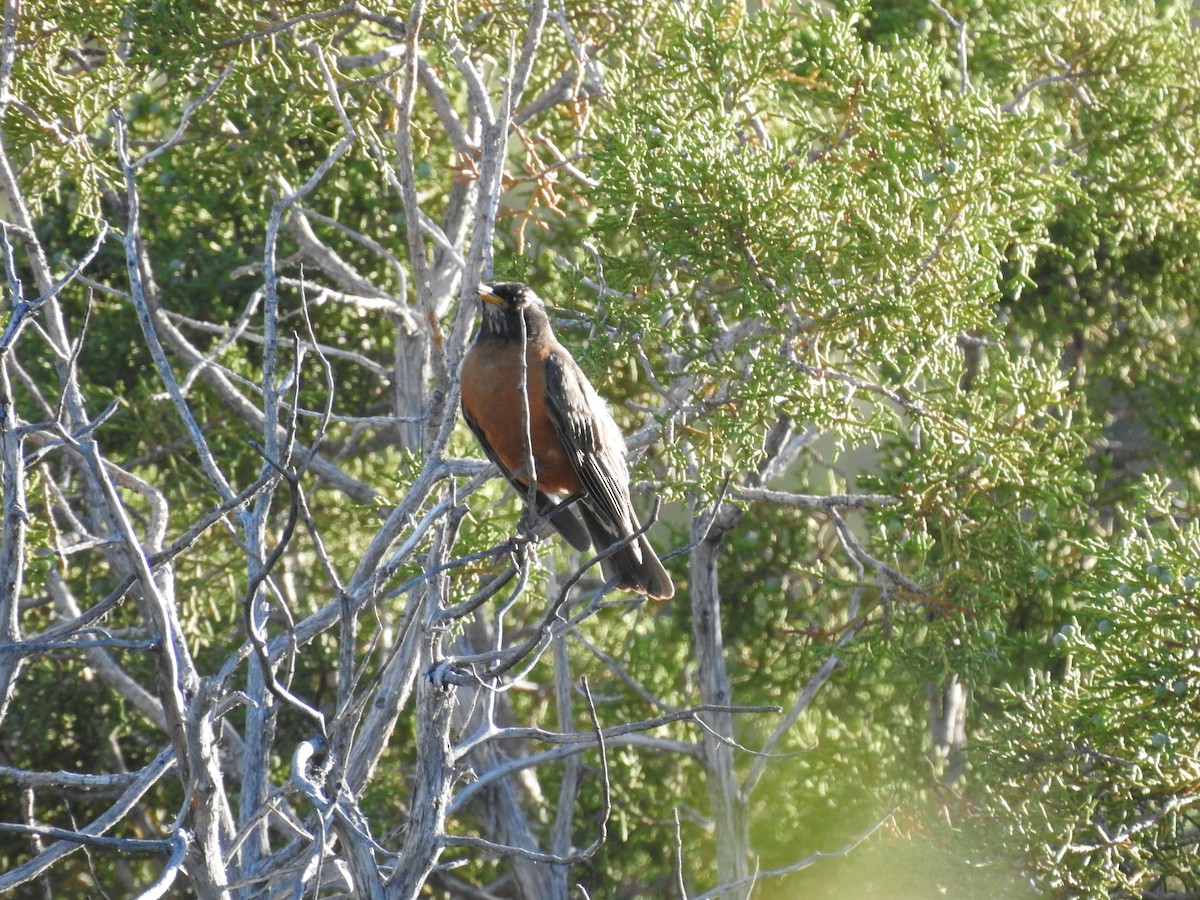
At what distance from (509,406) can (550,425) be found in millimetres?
196

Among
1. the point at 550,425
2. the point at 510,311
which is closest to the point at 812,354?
the point at 550,425

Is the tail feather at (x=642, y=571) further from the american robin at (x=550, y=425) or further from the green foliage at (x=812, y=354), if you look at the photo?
the green foliage at (x=812, y=354)

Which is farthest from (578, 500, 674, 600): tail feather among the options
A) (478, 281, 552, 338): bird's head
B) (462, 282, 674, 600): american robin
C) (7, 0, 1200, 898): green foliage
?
(478, 281, 552, 338): bird's head

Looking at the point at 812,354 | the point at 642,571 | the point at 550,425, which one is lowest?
the point at 642,571

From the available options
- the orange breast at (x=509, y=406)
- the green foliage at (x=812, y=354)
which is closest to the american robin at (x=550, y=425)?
the orange breast at (x=509, y=406)

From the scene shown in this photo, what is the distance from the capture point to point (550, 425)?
4699 mm

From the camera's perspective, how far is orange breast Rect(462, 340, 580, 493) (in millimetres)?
4578

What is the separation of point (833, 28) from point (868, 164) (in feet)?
1.61

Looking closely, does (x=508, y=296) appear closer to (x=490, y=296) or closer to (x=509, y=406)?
(x=490, y=296)

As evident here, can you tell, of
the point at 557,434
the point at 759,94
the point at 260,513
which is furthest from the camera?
the point at 759,94

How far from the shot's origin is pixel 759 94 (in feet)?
18.1

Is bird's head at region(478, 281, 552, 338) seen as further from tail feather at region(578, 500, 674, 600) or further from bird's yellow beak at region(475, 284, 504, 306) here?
tail feather at region(578, 500, 674, 600)

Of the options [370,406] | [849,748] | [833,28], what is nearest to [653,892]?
[849,748]

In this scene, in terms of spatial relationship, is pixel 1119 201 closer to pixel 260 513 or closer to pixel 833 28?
pixel 833 28
